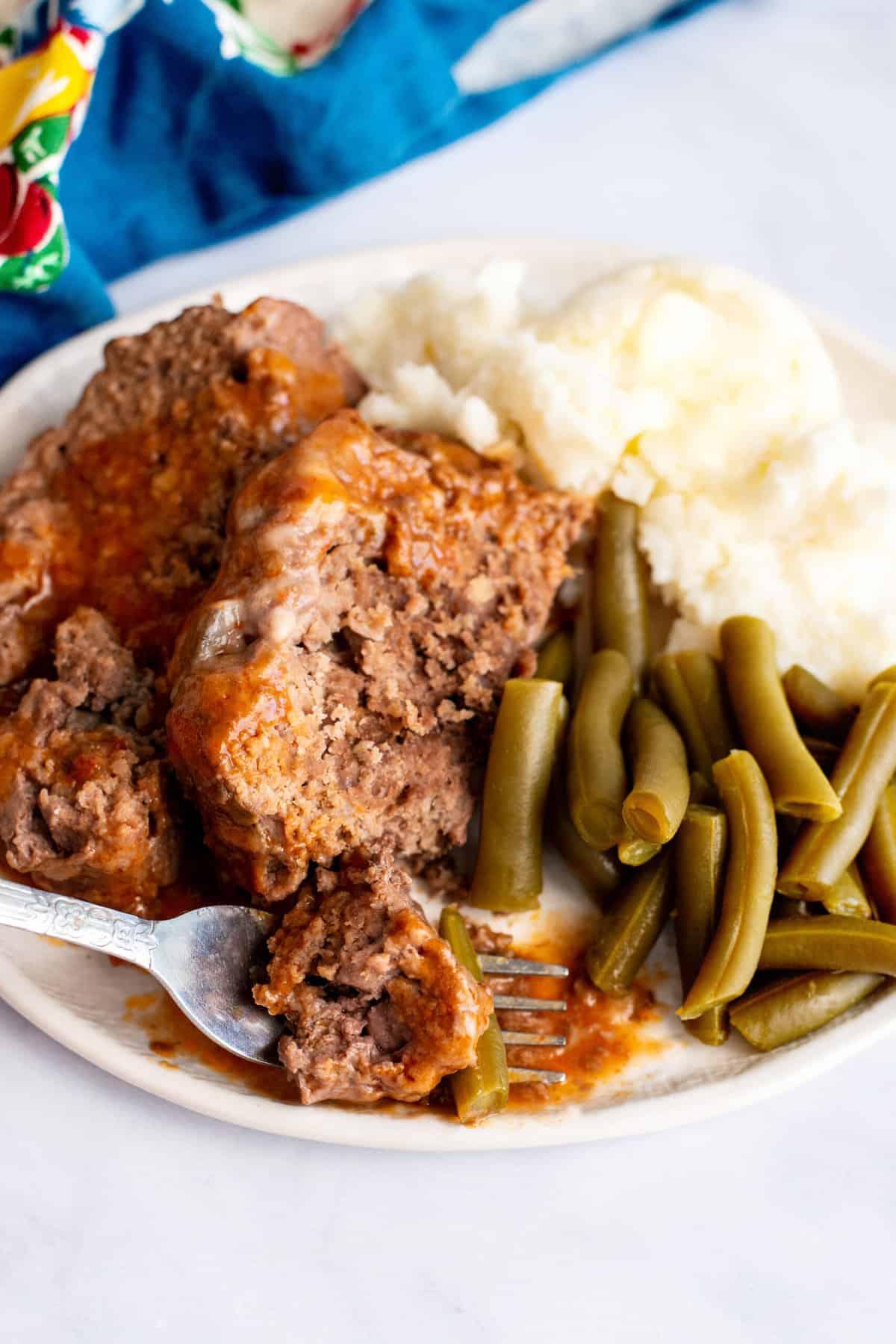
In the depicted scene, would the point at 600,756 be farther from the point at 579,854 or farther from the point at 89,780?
the point at 89,780

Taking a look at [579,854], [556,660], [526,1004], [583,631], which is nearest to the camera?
[526,1004]

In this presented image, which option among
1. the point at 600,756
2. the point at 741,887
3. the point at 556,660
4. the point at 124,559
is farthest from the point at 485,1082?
the point at 124,559

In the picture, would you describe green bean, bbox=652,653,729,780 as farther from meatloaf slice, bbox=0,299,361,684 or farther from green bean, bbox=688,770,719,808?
meatloaf slice, bbox=0,299,361,684

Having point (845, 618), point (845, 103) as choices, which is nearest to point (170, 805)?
point (845, 618)

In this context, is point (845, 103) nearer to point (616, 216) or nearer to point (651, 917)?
point (616, 216)

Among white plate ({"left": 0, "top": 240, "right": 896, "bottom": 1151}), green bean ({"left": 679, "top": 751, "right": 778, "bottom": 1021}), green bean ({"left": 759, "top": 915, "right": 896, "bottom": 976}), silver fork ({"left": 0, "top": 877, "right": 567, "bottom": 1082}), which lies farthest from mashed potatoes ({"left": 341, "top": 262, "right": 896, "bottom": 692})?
silver fork ({"left": 0, "top": 877, "right": 567, "bottom": 1082})

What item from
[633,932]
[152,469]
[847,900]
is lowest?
A: [847,900]
